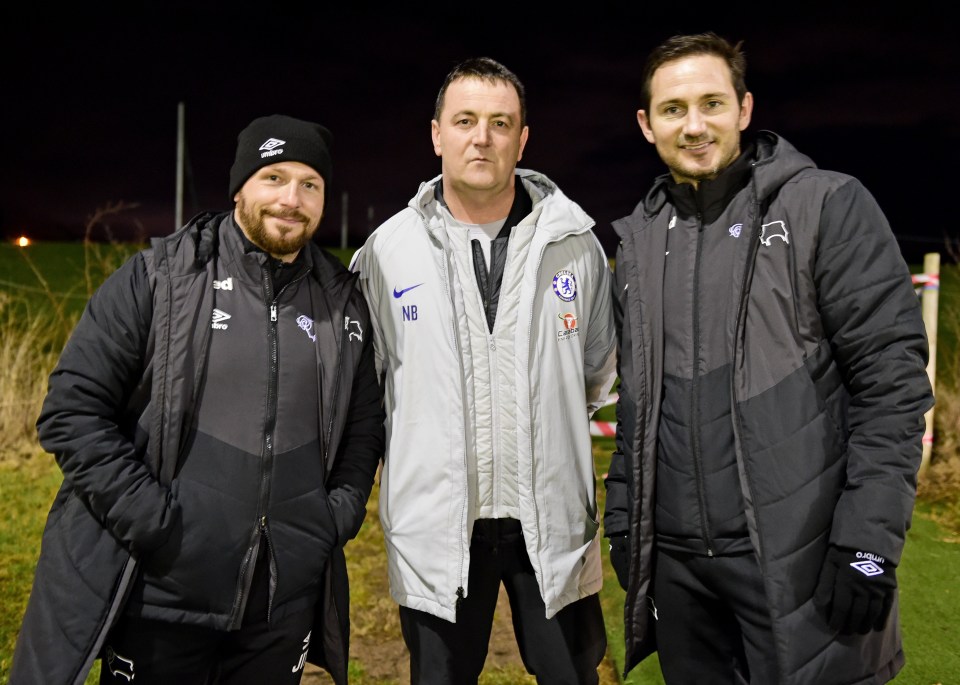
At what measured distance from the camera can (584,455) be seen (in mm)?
2648

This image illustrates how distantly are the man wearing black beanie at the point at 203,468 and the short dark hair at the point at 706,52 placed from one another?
1.30 metres

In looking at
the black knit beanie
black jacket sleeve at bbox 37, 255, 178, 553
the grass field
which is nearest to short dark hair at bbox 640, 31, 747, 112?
the black knit beanie

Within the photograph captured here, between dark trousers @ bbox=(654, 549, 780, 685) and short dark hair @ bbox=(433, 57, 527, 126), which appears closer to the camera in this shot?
dark trousers @ bbox=(654, 549, 780, 685)

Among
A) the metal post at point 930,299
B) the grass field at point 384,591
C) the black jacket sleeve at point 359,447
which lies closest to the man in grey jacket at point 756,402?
the black jacket sleeve at point 359,447

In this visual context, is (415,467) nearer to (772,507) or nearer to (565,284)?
(565,284)

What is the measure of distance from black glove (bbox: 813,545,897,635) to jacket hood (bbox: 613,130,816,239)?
3.32ft

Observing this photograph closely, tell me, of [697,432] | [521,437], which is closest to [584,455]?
[521,437]

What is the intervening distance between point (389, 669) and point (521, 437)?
6.66 feet

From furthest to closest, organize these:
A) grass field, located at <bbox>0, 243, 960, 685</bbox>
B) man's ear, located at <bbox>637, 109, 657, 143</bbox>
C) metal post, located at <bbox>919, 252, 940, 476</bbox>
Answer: metal post, located at <bbox>919, 252, 940, 476</bbox> < grass field, located at <bbox>0, 243, 960, 685</bbox> < man's ear, located at <bbox>637, 109, 657, 143</bbox>

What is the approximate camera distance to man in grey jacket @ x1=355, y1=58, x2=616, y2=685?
251cm

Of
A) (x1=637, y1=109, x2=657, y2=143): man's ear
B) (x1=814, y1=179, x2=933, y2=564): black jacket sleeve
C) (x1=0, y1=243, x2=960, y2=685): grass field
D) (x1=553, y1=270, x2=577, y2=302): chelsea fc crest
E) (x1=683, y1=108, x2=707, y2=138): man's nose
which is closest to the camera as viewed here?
(x1=814, y1=179, x2=933, y2=564): black jacket sleeve

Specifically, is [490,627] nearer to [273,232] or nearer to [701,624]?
[701,624]

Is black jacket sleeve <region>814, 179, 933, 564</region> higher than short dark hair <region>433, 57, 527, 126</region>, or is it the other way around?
short dark hair <region>433, 57, 527, 126</region>

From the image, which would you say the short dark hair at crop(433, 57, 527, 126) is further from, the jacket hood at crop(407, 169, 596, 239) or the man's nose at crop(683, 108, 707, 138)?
the man's nose at crop(683, 108, 707, 138)
